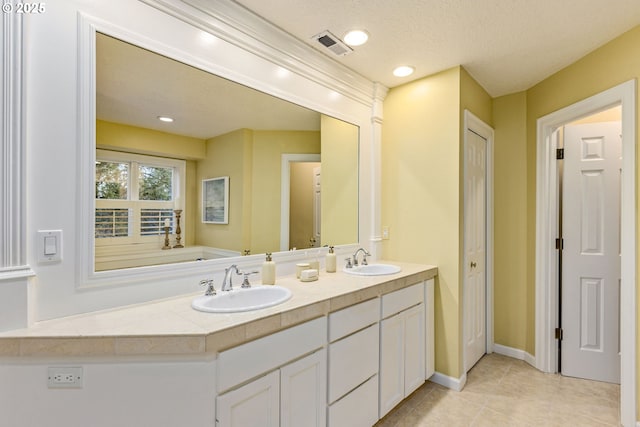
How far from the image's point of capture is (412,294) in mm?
2299

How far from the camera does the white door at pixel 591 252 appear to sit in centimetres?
252

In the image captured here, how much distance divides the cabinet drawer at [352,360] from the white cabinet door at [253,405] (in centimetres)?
38

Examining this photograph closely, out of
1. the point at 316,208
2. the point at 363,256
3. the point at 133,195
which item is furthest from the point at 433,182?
the point at 133,195

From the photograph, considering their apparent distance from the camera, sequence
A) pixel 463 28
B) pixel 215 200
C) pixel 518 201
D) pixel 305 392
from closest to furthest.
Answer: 1. pixel 305 392
2. pixel 215 200
3. pixel 463 28
4. pixel 518 201

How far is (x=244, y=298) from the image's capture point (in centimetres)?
171

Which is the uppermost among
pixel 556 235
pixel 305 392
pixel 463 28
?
pixel 463 28

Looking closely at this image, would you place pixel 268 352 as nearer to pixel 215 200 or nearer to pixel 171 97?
pixel 215 200

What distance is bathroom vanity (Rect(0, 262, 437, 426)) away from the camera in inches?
43.5

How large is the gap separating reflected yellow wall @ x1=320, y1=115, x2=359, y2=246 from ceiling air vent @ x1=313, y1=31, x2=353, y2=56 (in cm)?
47

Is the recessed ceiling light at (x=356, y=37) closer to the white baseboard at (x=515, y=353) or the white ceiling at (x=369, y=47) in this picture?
the white ceiling at (x=369, y=47)

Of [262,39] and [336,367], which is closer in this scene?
[336,367]

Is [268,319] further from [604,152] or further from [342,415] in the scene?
[604,152]

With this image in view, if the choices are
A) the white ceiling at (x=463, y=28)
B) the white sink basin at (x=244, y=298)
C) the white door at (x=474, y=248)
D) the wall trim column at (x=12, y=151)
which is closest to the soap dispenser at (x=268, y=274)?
the white sink basin at (x=244, y=298)

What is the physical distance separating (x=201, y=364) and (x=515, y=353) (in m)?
3.06
